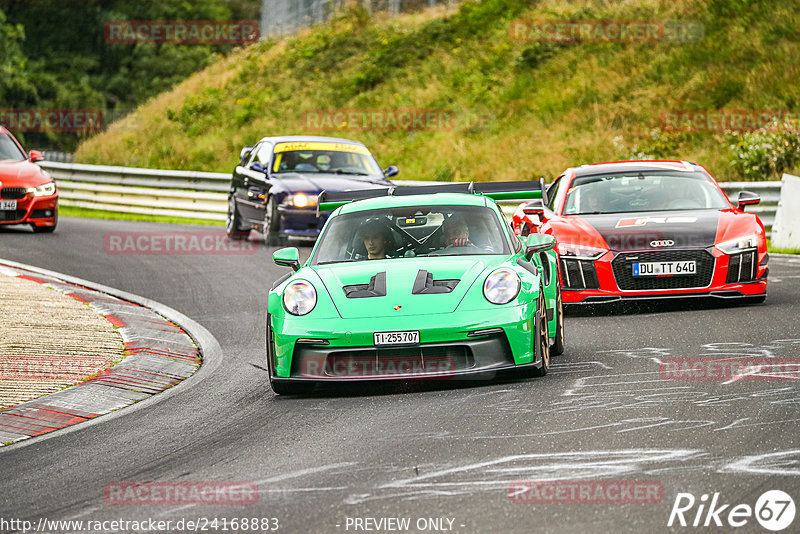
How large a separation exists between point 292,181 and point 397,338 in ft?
39.2

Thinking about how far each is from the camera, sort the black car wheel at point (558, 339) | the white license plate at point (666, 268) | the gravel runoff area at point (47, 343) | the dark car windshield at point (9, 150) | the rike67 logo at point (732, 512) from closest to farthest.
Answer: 1. the rike67 logo at point (732, 512)
2. the gravel runoff area at point (47, 343)
3. the black car wheel at point (558, 339)
4. the white license plate at point (666, 268)
5. the dark car windshield at point (9, 150)

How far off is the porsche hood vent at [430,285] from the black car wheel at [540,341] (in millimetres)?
581

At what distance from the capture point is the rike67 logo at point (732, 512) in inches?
189

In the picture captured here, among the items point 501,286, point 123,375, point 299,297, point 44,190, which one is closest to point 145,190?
point 44,190

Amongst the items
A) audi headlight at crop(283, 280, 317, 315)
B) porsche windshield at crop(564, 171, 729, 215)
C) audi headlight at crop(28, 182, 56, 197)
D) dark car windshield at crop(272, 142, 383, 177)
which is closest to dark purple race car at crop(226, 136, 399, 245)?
dark car windshield at crop(272, 142, 383, 177)

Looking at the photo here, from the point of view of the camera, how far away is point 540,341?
826 centimetres

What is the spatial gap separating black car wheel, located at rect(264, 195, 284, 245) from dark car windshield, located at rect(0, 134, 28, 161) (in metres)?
4.78

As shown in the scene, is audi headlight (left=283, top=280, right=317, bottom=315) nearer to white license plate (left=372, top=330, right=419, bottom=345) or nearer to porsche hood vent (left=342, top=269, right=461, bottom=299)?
porsche hood vent (left=342, top=269, right=461, bottom=299)

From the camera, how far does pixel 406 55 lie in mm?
39688

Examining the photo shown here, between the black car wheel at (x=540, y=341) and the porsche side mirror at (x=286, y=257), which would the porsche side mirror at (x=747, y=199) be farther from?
the porsche side mirror at (x=286, y=257)

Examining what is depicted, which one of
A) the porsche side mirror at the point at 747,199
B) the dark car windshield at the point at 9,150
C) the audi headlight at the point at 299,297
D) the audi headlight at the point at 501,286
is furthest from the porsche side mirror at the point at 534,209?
the dark car windshield at the point at 9,150

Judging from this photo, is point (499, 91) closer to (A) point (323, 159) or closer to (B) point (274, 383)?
(A) point (323, 159)

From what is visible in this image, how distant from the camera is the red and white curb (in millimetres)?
7754

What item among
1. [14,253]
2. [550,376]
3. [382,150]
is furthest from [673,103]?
[550,376]
